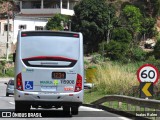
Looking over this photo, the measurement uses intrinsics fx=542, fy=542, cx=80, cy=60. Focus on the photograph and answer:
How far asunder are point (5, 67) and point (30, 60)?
2469 inches

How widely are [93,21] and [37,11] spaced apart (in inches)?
693

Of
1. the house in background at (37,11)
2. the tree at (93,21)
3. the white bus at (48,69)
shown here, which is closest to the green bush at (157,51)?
the tree at (93,21)

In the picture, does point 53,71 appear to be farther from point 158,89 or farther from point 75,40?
point 158,89

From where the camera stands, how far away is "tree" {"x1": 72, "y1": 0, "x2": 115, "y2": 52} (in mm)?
81062

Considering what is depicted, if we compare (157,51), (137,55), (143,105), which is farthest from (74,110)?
(157,51)

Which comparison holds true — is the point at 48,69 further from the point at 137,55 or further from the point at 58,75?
the point at 137,55

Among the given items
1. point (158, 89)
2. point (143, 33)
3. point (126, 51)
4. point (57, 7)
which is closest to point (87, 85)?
point (158, 89)

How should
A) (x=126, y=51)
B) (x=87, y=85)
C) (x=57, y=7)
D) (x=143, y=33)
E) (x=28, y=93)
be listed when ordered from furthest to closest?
(x=57, y=7)
(x=143, y=33)
(x=126, y=51)
(x=87, y=85)
(x=28, y=93)

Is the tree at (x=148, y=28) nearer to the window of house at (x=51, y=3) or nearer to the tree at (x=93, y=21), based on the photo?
the tree at (x=93, y=21)

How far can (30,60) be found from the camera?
19.3 meters

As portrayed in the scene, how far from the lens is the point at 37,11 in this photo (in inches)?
3797

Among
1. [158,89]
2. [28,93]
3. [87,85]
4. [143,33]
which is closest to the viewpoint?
[28,93]

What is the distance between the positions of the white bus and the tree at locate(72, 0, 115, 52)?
2399 inches

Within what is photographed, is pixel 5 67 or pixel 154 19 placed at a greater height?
pixel 154 19
